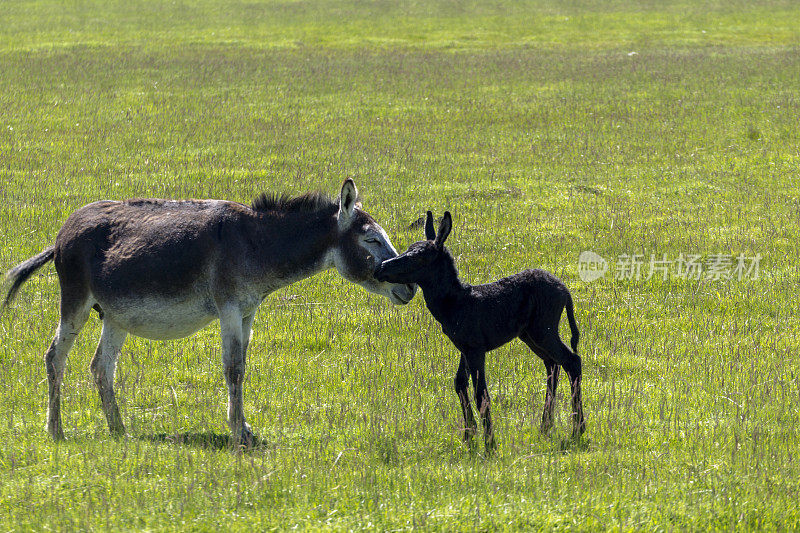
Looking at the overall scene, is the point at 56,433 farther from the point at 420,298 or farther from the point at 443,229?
the point at 420,298

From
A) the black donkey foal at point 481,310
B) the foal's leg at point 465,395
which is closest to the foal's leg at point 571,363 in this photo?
the black donkey foal at point 481,310

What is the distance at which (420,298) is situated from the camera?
1354cm

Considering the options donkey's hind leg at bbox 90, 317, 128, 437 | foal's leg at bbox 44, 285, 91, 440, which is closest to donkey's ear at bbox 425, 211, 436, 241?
donkey's hind leg at bbox 90, 317, 128, 437

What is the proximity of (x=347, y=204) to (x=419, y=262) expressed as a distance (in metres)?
A: 1.12

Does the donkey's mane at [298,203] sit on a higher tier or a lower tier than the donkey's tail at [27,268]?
higher

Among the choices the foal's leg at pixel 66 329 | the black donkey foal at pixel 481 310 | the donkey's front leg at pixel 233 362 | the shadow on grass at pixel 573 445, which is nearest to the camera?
the black donkey foal at pixel 481 310

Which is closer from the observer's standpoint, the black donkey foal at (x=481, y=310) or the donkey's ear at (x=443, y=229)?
the donkey's ear at (x=443, y=229)

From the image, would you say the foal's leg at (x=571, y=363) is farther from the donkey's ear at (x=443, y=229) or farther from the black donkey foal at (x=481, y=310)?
the donkey's ear at (x=443, y=229)

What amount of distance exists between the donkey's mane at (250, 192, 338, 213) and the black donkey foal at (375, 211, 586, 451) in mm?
1229

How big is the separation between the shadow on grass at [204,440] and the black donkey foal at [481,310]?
202 cm

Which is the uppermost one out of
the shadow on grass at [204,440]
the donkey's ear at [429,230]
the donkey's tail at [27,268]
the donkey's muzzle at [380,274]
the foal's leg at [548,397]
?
the donkey's ear at [429,230]

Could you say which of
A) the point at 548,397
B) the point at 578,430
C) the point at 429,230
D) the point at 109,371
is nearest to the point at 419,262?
the point at 429,230

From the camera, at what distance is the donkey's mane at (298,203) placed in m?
9.14

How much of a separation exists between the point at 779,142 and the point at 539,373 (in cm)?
1807
